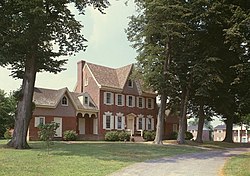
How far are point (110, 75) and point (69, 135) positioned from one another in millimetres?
11030

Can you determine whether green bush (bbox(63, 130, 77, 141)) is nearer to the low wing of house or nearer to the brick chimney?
the low wing of house

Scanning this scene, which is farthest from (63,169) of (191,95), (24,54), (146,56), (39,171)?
(191,95)

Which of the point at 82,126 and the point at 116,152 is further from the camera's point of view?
the point at 82,126

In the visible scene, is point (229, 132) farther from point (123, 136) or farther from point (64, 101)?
point (64, 101)

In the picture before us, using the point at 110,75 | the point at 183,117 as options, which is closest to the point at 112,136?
the point at 110,75

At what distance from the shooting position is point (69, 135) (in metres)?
39.7

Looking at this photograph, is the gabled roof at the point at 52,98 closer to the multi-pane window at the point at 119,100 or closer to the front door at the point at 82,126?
the front door at the point at 82,126

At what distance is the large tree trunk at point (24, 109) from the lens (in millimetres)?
24719

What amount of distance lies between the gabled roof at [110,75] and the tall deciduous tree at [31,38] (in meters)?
17.6

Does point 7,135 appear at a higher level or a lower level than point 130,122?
lower

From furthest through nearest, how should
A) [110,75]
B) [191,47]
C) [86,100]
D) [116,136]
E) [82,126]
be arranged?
[110,75], [82,126], [86,100], [116,136], [191,47]

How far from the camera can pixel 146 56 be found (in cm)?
3388

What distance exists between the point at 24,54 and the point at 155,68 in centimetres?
1302

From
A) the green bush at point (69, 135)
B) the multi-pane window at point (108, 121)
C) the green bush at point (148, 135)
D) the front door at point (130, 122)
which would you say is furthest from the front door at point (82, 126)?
the green bush at point (148, 135)
